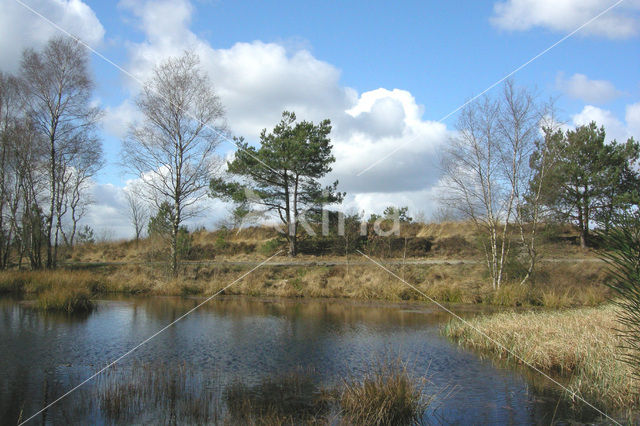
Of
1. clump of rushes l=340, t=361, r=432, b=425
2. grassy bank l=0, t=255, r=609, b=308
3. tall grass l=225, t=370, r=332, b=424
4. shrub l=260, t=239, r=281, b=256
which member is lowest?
tall grass l=225, t=370, r=332, b=424

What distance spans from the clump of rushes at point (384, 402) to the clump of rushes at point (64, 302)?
50.5 feet

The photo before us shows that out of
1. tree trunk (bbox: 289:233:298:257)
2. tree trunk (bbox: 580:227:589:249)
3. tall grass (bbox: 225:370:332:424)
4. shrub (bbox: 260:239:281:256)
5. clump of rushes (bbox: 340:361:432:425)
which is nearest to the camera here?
clump of rushes (bbox: 340:361:432:425)

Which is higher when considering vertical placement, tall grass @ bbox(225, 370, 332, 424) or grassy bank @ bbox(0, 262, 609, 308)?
grassy bank @ bbox(0, 262, 609, 308)

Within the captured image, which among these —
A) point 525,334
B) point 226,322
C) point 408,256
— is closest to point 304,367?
point 525,334

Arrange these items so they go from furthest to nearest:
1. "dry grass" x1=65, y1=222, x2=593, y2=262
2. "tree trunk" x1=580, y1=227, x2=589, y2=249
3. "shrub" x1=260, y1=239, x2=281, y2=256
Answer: "tree trunk" x1=580, y1=227, x2=589, y2=249 < "shrub" x1=260, y1=239, x2=281, y2=256 < "dry grass" x1=65, y1=222, x2=593, y2=262

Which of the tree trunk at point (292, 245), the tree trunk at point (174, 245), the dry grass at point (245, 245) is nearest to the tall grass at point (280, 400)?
the tree trunk at point (174, 245)

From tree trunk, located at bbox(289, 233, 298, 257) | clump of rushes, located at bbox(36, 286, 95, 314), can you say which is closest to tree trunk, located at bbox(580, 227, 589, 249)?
tree trunk, located at bbox(289, 233, 298, 257)

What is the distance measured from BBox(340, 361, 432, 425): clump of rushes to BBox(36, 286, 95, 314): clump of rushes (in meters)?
15.4

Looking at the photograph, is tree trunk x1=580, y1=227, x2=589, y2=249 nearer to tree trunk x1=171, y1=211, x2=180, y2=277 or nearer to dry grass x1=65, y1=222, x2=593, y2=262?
dry grass x1=65, y1=222, x2=593, y2=262

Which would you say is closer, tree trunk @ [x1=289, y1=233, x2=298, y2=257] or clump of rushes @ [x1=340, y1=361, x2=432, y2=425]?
clump of rushes @ [x1=340, y1=361, x2=432, y2=425]

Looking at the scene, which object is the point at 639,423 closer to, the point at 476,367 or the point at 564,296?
the point at 476,367

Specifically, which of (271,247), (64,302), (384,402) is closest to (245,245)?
(271,247)

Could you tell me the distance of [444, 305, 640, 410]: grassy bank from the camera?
905cm

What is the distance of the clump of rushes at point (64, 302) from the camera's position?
64.5 ft
